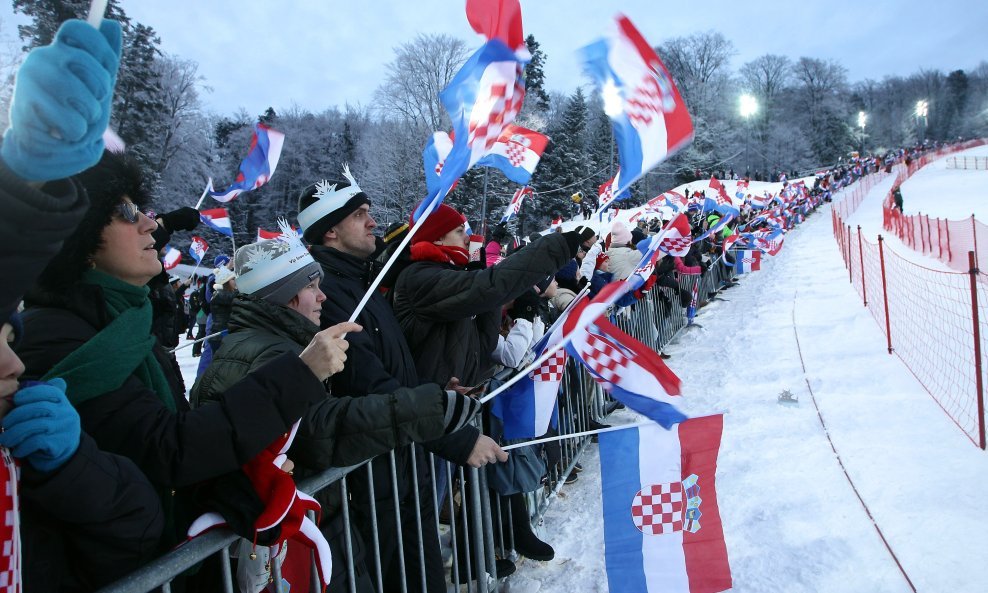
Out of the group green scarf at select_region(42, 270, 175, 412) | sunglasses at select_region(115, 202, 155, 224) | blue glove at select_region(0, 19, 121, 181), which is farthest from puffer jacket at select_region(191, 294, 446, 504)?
blue glove at select_region(0, 19, 121, 181)

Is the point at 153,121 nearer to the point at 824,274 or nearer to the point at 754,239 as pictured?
the point at 754,239

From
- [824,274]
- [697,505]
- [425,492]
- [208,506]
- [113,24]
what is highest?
[113,24]

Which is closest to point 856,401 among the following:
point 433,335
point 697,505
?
point 697,505

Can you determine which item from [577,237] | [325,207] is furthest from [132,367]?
[577,237]

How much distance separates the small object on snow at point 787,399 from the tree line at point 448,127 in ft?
12.1

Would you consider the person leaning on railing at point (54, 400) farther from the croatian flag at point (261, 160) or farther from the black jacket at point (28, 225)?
the croatian flag at point (261, 160)

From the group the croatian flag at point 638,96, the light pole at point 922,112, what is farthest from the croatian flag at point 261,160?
the light pole at point 922,112

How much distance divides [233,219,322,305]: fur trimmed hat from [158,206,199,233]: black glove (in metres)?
1.67

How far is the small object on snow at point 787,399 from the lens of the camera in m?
5.61

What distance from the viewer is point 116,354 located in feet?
4.66

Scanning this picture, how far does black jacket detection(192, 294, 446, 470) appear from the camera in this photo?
1.88 meters

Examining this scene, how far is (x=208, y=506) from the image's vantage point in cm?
160

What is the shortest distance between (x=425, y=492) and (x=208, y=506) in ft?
4.09

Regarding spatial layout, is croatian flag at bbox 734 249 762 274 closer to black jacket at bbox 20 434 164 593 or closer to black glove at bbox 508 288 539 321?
black glove at bbox 508 288 539 321
